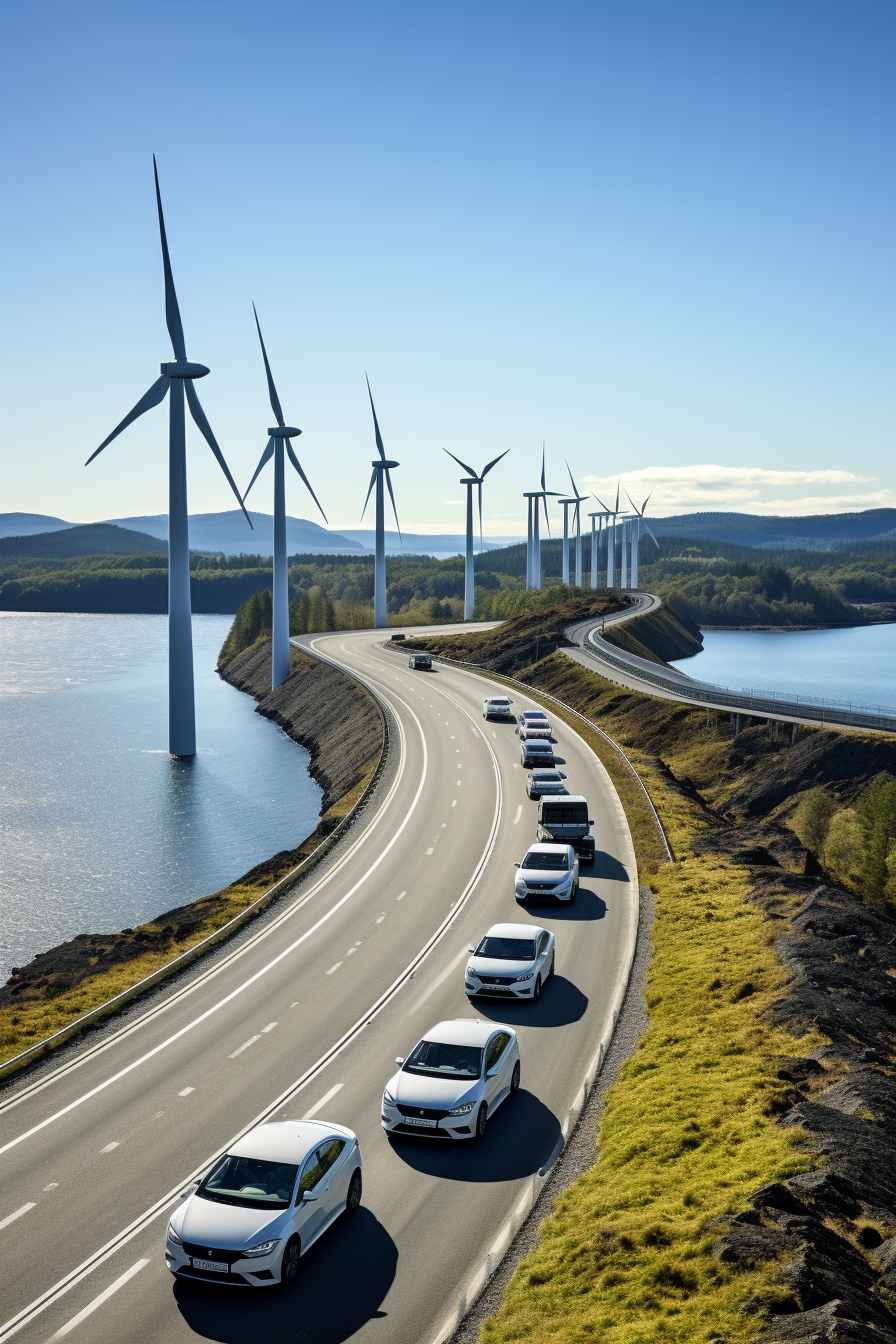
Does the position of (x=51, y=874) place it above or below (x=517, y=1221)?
below

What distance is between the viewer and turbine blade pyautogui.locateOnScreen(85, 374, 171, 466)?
244ft

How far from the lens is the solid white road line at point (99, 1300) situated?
43.7 feet

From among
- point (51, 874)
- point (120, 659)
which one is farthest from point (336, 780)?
point (120, 659)

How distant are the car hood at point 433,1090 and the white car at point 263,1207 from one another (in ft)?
8.66

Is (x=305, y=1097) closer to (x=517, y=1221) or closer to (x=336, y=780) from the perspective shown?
(x=517, y=1221)

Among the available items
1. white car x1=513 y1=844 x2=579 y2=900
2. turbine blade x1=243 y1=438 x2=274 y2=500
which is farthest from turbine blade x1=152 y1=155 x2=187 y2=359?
white car x1=513 y1=844 x2=579 y2=900

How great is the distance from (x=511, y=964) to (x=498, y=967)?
13.6 inches

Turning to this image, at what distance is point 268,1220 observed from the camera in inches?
539

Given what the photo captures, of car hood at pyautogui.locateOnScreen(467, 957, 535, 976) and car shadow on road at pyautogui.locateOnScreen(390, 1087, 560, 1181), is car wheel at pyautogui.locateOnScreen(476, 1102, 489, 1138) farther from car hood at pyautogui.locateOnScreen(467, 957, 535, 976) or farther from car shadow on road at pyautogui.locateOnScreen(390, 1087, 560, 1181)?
car hood at pyautogui.locateOnScreen(467, 957, 535, 976)

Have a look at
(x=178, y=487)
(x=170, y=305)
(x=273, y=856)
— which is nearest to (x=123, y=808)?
(x=273, y=856)

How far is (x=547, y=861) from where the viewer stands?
3475cm

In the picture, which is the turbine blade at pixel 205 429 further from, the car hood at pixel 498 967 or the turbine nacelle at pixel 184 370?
the car hood at pixel 498 967

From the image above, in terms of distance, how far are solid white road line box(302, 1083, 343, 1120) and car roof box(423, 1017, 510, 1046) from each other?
2.52 m

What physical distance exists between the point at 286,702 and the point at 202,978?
79.4 metres
